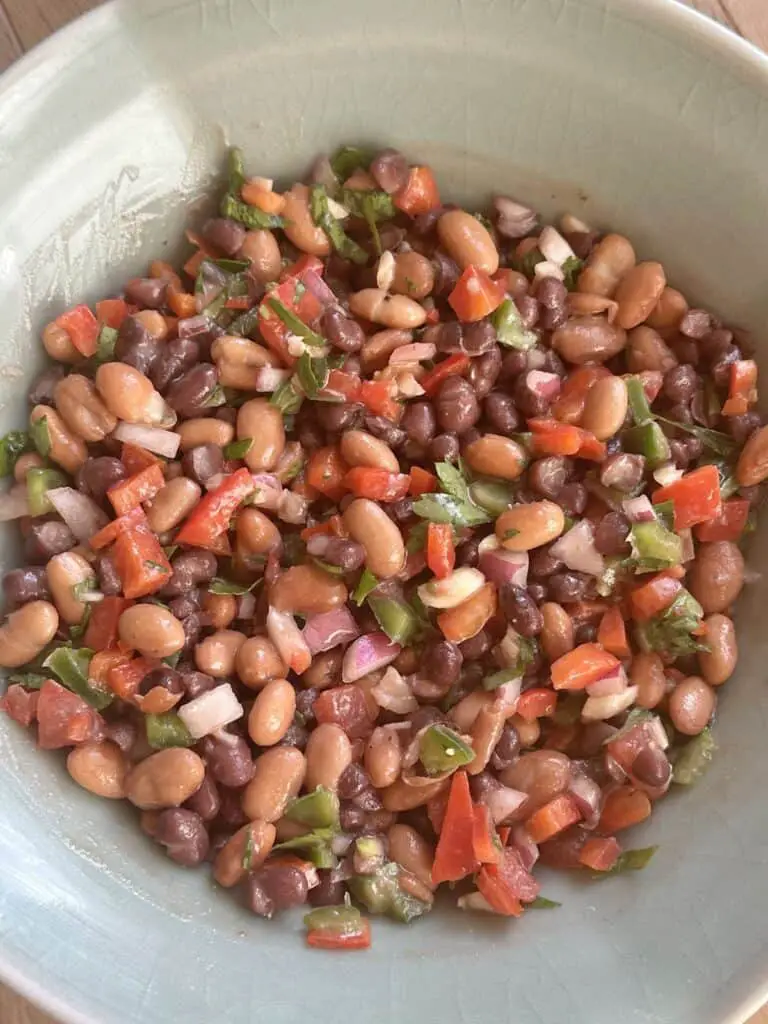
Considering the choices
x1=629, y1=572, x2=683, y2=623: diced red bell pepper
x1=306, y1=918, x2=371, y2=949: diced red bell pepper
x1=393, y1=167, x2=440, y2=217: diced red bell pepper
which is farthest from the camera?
x1=393, y1=167, x2=440, y2=217: diced red bell pepper

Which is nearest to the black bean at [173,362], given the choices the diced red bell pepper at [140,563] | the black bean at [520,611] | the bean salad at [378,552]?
the bean salad at [378,552]

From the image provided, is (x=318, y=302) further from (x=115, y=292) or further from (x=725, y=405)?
(x=725, y=405)

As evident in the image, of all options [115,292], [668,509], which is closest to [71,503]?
[115,292]

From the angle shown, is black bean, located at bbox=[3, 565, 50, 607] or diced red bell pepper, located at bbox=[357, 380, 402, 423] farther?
diced red bell pepper, located at bbox=[357, 380, 402, 423]

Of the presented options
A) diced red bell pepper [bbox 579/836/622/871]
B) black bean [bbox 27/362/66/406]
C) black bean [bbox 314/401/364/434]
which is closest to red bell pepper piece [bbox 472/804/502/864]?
diced red bell pepper [bbox 579/836/622/871]

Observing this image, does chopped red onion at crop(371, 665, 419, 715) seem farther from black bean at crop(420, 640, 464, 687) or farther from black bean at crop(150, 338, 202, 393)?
black bean at crop(150, 338, 202, 393)

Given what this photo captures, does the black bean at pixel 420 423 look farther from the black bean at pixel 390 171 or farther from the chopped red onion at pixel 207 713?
the chopped red onion at pixel 207 713

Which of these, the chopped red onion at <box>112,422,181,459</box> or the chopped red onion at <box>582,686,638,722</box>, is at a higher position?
the chopped red onion at <box>112,422,181,459</box>
